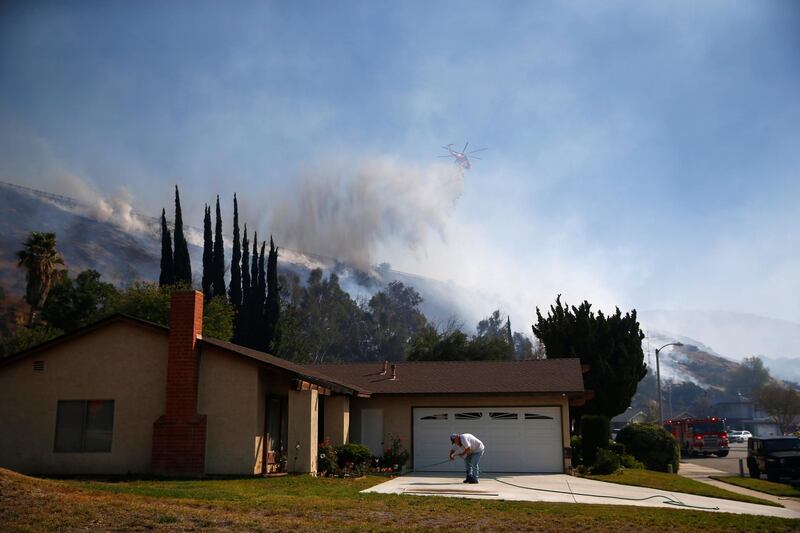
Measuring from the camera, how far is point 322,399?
2484cm

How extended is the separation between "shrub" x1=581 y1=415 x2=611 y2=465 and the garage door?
1.44m

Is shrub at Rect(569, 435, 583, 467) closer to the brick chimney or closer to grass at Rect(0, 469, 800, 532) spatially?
grass at Rect(0, 469, 800, 532)

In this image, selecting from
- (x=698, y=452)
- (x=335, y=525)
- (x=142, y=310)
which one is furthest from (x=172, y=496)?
(x=698, y=452)

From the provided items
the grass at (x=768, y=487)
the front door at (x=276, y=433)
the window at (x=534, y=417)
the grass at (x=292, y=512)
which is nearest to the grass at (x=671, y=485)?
the grass at (x=768, y=487)

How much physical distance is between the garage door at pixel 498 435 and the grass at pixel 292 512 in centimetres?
1050

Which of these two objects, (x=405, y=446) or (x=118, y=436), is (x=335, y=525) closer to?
(x=118, y=436)

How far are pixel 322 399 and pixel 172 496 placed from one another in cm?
1084

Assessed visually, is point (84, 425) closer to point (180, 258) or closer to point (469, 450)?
point (469, 450)

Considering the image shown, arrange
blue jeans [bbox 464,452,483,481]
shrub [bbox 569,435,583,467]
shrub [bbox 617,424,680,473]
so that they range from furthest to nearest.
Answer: shrub [bbox 617,424,680,473], shrub [bbox 569,435,583,467], blue jeans [bbox 464,452,483,481]

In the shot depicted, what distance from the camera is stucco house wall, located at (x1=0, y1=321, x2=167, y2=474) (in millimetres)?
20656

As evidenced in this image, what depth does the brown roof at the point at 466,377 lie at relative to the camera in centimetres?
2637

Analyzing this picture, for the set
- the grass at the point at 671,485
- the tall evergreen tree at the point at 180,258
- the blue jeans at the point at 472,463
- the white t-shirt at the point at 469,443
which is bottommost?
the grass at the point at 671,485

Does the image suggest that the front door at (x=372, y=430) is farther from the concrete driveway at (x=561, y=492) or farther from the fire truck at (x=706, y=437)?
the fire truck at (x=706, y=437)

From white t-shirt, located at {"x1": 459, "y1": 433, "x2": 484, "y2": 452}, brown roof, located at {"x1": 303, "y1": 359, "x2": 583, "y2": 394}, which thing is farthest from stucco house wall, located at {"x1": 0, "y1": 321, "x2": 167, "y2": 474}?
brown roof, located at {"x1": 303, "y1": 359, "x2": 583, "y2": 394}
